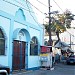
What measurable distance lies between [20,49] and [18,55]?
0.69 m

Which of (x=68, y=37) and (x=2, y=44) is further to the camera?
(x=68, y=37)

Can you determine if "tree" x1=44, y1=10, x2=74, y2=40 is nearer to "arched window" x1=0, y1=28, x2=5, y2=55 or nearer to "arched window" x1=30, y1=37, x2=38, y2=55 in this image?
"arched window" x1=30, y1=37, x2=38, y2=55

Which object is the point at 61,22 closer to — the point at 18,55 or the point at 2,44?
the point at 18,55

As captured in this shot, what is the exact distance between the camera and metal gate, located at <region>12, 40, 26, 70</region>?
21656 mm

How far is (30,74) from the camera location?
804 inches

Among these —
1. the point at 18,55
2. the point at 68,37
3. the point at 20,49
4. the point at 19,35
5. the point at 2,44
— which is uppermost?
the point at 68,37

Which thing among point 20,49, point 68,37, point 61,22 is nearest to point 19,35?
point 20,49

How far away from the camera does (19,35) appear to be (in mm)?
22797

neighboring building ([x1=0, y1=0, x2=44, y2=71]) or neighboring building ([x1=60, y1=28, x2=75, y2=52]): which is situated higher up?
neighboring building ([x1=60, y1=28, x2=75, y2=52])

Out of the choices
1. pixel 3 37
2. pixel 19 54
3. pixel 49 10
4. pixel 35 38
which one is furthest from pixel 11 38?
pixel 49 10

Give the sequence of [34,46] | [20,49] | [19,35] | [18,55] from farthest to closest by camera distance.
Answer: [34,46] → [20,49] → [19,35] → [18,55]

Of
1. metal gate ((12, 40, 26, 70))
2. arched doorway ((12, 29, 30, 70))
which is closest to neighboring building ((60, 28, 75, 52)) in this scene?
arched doorway ((12, 29, 30, 70))

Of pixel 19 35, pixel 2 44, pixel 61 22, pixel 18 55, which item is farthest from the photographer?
pixel 61 22

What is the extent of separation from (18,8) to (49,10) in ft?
32.6
